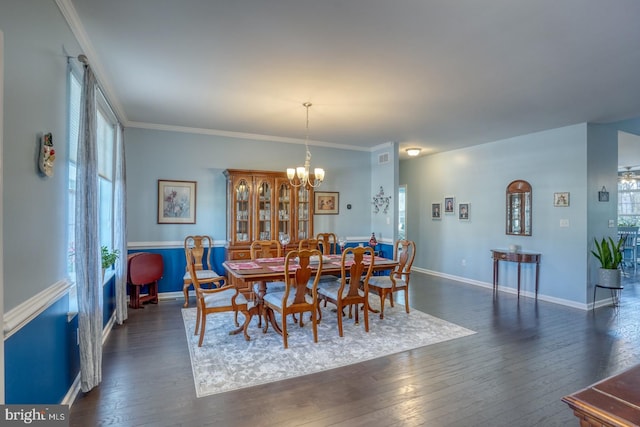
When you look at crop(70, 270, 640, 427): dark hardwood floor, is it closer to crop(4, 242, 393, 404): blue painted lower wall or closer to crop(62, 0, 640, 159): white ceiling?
crop(4, 242, 393, 404): blue painted lower wall

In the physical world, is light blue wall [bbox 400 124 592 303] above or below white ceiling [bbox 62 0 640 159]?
below

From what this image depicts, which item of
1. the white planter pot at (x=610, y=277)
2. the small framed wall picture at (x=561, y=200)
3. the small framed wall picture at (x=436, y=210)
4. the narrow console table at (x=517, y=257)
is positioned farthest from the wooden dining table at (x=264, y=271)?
the small framed wall picture at (x=436, y=210)

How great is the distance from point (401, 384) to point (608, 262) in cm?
416

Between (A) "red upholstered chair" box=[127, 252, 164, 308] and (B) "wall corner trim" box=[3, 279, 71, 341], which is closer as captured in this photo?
(B) "wall corner trim" box=[3, 279, 71, 341]

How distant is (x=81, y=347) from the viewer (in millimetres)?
2391

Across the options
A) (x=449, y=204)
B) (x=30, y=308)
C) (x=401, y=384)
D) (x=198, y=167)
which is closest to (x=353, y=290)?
(x=401, y=384)

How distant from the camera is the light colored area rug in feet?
9.06

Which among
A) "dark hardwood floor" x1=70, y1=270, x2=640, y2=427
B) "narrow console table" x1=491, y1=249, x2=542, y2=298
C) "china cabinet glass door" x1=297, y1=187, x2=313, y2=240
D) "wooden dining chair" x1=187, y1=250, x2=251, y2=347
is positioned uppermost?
"china cabinet glass door" x1=297, y1=187, x2=313, y2=240

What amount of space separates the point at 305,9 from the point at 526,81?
2.50 m

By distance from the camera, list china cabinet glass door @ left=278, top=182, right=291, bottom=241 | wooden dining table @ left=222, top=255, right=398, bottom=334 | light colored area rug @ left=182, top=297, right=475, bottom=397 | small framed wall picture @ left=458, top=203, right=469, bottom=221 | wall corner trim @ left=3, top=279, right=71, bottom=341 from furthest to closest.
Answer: small framed wall picture @ left=458, top=203, right=469, bottom=221 → china cabinet glass door @ left=278, top=182, right=291, bottom=241 → wooden dining table @ left=222, top=255, right=398, bottom=334 → light colored area rug @ left=182, top=297, right=475, bottom=397 → wall corner trim @ left=3, top=279, right=71, bottom=341

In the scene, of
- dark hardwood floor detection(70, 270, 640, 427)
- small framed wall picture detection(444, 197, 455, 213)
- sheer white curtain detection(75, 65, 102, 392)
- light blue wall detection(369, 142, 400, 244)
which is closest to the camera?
dark hardwood floor detection(70, 270, 640, 427)

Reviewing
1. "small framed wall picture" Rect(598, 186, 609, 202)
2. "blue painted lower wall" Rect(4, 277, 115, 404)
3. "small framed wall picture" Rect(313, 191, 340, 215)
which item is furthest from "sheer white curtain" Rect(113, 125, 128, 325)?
"small framed wall picture" Rect(598, 186, 609, 202)

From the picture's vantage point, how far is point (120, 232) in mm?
4168

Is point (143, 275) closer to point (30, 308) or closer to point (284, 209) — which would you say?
point (284, 209)
